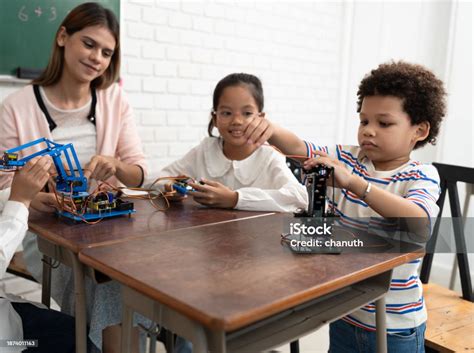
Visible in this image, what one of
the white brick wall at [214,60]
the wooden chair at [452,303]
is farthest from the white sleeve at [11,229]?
the white brick wall at [214,60]

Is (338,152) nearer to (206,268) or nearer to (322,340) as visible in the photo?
(206,268)

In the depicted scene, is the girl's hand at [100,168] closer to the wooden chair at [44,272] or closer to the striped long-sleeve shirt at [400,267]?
the wooden chair at [44,272]

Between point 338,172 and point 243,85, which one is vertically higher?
point 243,85

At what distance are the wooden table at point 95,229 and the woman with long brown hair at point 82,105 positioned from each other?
0.34m

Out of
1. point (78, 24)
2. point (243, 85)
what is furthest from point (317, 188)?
point (78, 24)

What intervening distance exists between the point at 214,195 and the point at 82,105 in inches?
30.5

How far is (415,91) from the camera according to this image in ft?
4.57

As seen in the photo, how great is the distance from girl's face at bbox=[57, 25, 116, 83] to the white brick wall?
0.79m

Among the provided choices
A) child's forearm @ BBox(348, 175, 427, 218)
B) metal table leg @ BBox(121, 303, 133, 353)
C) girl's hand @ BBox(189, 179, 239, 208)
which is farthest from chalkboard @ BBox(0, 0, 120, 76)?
child's forearm @ BBox(348, 175, 427, 218)

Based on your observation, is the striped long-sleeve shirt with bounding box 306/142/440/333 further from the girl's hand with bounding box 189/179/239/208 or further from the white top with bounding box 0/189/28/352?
the white top with bounding box 0/189/28/352

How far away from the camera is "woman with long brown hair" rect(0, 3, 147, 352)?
1.86m

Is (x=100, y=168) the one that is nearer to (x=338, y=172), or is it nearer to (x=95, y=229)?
(x=95, y=229)

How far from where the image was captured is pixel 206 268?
3.31ft

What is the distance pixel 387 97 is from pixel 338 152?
0.82 ft
